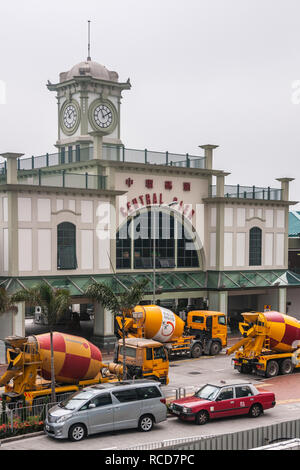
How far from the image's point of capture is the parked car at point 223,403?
80.7ft

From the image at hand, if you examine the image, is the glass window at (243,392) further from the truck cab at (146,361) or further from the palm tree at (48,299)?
the palm tree at (48,299)

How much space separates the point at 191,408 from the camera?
2439 cm

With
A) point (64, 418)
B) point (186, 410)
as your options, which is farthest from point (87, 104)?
point (64, 418)

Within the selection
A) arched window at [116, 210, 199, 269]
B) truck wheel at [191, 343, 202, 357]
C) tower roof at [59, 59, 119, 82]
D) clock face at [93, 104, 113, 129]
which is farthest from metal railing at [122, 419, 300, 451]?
tower roof at [59, 59, 119, 82]

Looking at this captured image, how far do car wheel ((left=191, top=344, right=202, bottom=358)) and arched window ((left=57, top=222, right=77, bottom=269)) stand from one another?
9.23m

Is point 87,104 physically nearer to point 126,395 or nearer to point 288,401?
point 288,401

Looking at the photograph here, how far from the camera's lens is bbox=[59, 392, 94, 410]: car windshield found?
890 inches

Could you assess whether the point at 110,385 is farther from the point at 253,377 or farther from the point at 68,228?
the point at 68,228

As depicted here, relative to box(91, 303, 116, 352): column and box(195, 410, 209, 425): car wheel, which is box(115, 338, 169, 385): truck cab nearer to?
box(195, 410, 209, 425): car wheel

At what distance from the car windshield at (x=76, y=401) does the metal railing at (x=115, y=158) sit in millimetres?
23347

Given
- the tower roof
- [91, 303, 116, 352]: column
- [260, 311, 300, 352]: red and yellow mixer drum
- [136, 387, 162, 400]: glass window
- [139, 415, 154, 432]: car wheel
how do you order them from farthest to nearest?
the tower roof < [91, 303, 116, 352]: column < [260, 311, 300, 352]: red and yellow mixer drum < [136, 387, 162, 400]: glass window < [139, 415, 154, 432]: car wheel

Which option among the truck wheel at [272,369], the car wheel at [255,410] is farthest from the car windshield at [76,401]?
the truck wheel at [272,369]

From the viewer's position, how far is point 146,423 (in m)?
23.8

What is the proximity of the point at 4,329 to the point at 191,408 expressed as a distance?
17.1 m
